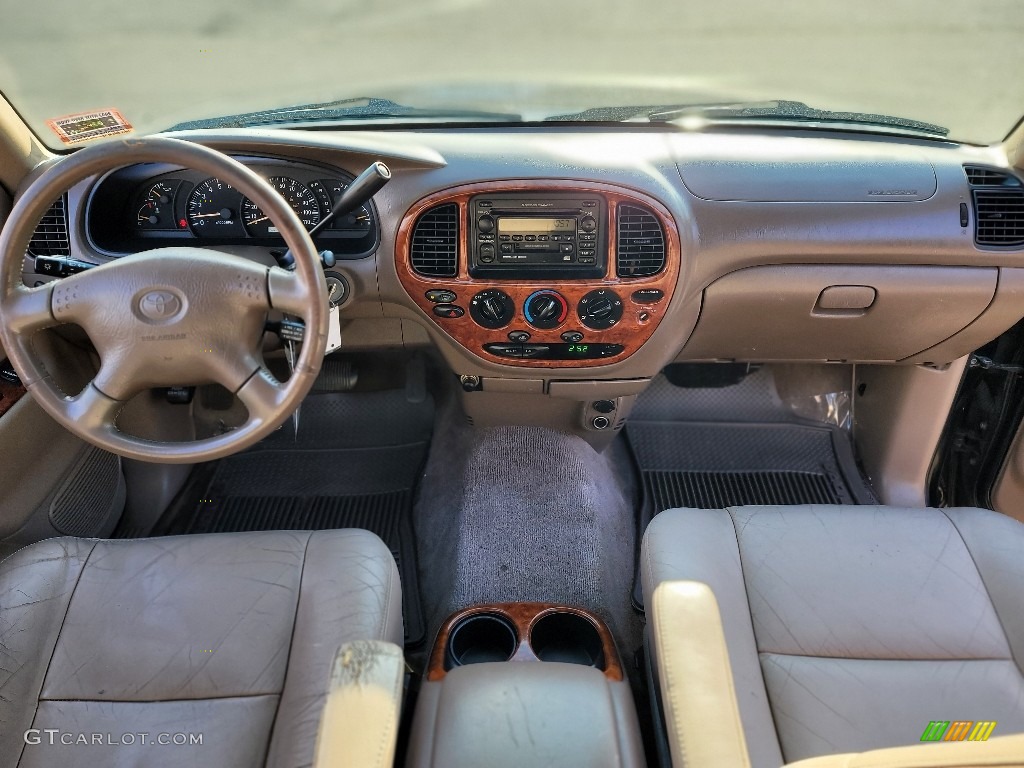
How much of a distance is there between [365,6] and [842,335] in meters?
3.76

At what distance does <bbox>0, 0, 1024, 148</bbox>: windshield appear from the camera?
204cm

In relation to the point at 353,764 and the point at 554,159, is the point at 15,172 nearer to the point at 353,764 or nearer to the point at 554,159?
the point at 554,159

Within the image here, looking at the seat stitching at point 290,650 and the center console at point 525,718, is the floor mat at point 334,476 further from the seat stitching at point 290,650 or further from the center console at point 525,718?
the center console at point 525,718

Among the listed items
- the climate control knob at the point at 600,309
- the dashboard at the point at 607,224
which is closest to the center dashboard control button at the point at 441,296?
the dashboard at the point at 607,224

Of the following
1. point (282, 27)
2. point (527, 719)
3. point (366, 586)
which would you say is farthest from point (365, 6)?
point (527, 719)

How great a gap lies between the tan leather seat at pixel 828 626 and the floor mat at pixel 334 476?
39.6 inches

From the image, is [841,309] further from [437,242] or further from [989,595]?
[437,242]

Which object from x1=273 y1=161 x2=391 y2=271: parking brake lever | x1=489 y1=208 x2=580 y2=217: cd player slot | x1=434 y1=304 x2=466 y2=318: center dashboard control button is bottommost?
x1=434 y1=304 x2=466 y2=318: center dashboard control button

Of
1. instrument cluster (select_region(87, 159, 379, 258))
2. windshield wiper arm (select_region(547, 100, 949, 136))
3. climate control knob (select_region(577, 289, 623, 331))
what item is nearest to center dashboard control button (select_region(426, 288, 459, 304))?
instrument cluster (select_region(87, 159, 379, 258))

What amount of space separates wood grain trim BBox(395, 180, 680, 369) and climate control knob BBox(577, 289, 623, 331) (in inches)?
0.6

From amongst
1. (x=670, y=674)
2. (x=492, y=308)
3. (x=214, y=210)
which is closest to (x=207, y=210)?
(x=214, y=210)

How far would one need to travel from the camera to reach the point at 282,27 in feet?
12.6

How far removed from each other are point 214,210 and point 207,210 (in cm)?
2

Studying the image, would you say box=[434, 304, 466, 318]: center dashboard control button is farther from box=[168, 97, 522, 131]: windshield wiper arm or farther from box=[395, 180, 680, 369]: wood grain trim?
box=[168, 97, 522, 131]: windshield wiper arm
